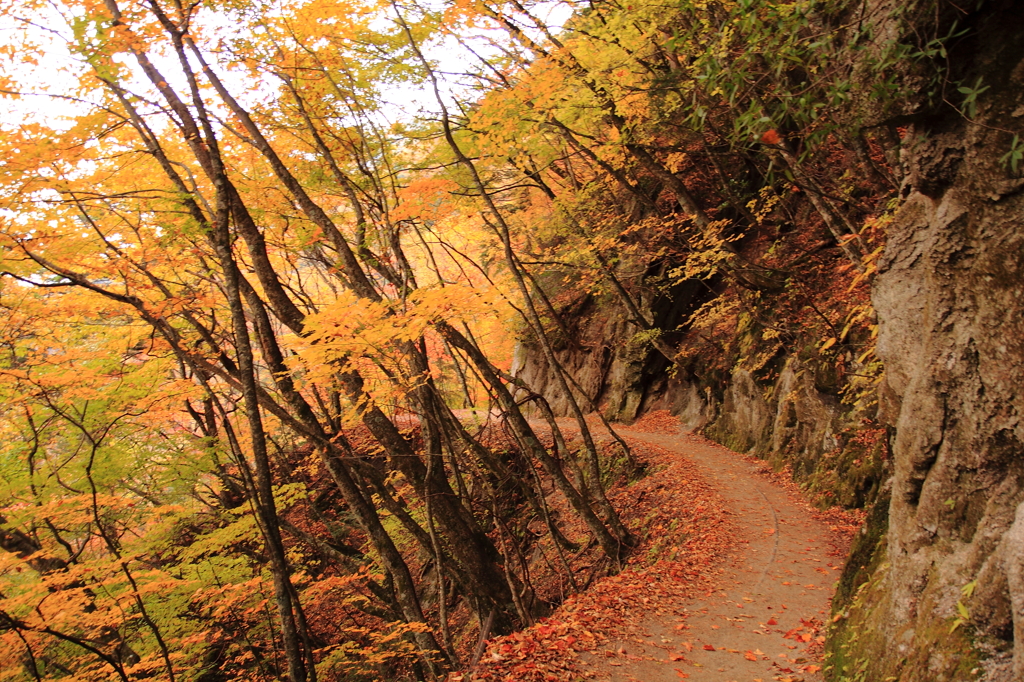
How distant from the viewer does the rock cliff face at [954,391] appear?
3.26 metres

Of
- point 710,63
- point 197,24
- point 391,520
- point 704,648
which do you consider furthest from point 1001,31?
point 391,520

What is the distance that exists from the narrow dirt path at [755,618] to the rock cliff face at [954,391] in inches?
32.4

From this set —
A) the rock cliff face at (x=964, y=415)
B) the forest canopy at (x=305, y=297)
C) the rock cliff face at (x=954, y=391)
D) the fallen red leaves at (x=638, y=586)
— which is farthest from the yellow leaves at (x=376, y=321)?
the rock cliff face at (x=964, y=415)

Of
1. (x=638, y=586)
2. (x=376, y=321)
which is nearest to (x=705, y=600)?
(x=638, y=586)

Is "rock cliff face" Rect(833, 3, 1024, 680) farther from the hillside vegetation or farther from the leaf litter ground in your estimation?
the leaf litter ground

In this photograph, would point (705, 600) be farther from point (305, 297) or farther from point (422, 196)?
point (305, 297)

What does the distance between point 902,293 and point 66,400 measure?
13.7 metres

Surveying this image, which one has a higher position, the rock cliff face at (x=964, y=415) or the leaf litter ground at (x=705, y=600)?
the rock cliff face at (x=964, y=415)

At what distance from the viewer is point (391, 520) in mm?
15922

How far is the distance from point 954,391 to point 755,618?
389 centimetres

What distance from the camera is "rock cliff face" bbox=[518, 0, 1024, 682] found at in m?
3.26

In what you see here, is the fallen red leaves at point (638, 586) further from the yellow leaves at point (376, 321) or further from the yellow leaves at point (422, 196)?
the yellow leaves at point (422, 196)

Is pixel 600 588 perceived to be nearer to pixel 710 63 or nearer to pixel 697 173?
pixel 710 63

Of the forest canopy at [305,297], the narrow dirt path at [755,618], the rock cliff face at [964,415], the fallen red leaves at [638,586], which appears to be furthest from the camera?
the forest canopy at [305,297]
